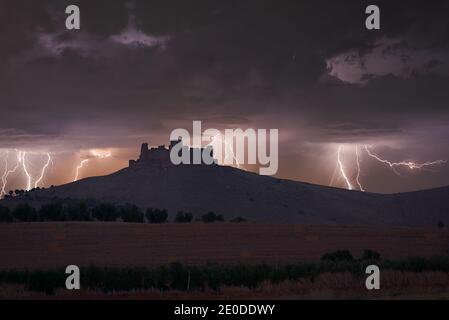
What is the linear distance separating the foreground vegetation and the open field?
1159 centimetres

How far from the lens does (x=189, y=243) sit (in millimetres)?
60594

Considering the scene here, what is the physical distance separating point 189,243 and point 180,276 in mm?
29385

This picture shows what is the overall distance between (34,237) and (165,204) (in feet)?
278

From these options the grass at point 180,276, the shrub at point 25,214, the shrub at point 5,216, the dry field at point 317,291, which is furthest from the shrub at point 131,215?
the dry field at point 317,291

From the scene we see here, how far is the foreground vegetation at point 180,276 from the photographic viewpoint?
1184 inches

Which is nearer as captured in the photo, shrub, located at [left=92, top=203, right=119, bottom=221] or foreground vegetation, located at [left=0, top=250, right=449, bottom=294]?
foreground vegetation, located at [left=0, top=250, right=449, bottom=294]

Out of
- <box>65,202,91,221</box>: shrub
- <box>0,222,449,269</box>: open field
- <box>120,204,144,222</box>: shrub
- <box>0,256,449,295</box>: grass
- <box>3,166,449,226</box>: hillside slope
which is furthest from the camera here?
<box>3,166,449,226</box>: hillside slope

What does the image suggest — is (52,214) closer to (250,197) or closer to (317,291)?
(250,197)

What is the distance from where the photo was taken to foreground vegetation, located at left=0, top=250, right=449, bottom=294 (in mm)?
30078

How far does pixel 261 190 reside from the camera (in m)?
158

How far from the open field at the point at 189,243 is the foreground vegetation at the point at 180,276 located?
1159 centimetres

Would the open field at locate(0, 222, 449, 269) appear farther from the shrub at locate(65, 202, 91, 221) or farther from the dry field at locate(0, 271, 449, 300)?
→ the shrub at locate(65, 202, 91, 221)

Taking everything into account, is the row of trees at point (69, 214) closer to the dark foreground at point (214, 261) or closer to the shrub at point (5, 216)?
the shrub at point (5, 216)

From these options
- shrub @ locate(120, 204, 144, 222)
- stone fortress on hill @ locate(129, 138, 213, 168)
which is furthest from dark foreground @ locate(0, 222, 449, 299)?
stone fortress on hill @ locate(129, 138, 213, 168)
